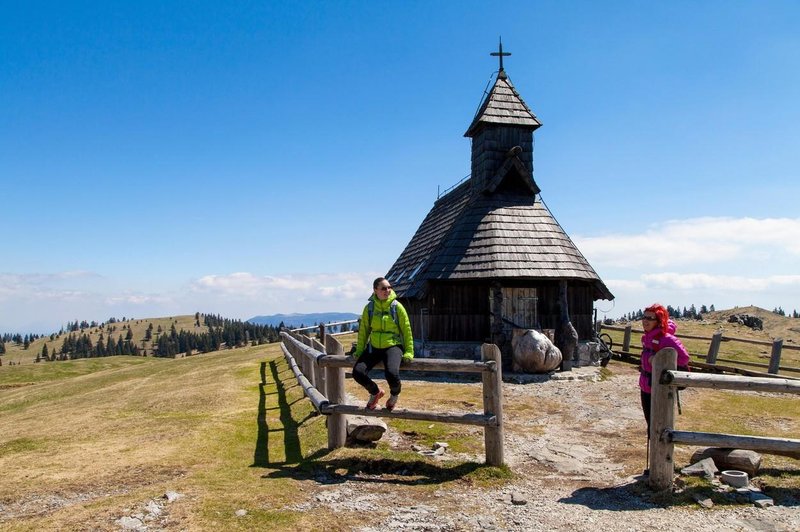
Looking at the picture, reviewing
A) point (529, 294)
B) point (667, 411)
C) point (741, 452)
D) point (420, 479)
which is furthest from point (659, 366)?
point (529, 294)

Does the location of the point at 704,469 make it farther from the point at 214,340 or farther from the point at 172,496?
the point at 214,340

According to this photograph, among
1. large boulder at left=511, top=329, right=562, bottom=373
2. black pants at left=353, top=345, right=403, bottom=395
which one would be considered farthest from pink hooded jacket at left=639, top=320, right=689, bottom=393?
large boulder at left=511, top=329, right=562, bottom=373

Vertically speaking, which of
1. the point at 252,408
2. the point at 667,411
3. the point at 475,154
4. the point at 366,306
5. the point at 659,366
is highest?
the point at 475,154

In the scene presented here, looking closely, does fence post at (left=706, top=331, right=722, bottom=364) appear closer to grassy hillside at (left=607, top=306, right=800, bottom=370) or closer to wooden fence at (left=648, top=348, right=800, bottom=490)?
grassy hillside at (left=607, top=306, right=800, bottom=370)

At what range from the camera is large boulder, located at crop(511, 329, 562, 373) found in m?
16.2

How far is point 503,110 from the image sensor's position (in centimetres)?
2103

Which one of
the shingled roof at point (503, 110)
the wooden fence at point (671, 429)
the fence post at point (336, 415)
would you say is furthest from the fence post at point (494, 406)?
the shingled roof at point (503, 110)

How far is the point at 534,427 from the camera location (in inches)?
403

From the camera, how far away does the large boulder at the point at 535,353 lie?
16188mm

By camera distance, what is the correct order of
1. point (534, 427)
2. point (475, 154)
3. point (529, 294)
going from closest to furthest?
point (534, 427)
point (529, 294)
point (475, 154)

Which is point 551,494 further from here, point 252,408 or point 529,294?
point 529,294

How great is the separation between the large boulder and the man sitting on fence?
9194 mm

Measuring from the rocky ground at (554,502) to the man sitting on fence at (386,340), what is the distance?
4.53ft

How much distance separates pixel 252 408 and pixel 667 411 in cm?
903
